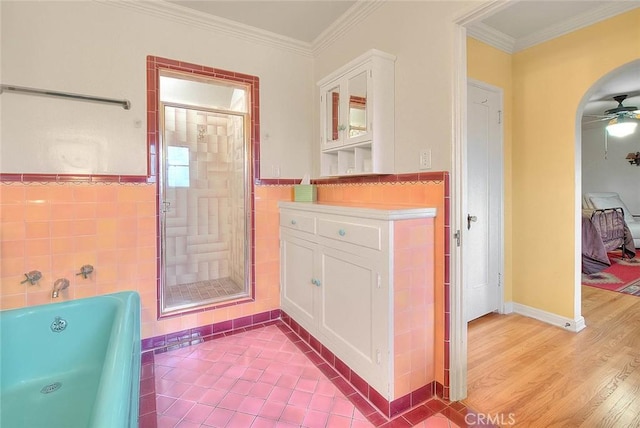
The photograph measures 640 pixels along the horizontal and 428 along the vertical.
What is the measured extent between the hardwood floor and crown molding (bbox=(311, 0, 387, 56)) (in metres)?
2.51

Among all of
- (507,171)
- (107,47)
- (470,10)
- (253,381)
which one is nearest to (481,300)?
(507,171)

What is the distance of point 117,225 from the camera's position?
210 cm

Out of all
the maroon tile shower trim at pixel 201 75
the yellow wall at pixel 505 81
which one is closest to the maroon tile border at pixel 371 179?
the maroon tile shower trim at pixel 201 75

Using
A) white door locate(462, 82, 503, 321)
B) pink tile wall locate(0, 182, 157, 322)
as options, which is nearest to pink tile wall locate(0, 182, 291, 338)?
pink tile wall locate(0, 182, 157, 322)

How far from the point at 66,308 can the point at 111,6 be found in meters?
1.97

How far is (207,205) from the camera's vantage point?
2904mm

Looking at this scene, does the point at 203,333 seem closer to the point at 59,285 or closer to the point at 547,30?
the point at 59,285

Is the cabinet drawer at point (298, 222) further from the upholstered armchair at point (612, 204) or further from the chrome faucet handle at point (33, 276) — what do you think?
the upholstered armchair at point (612, 204)

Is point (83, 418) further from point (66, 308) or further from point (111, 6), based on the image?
point (111, 6)

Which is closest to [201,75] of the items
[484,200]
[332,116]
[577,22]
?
[332,116]

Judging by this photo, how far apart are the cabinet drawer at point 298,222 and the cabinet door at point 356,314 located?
224mm

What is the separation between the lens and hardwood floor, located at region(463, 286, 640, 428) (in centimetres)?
151

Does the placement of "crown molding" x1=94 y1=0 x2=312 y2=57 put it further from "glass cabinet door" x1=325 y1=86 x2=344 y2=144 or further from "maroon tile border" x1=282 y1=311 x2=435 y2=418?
"maroon tile border" x1=282 y1=311 x2=435 y2=418

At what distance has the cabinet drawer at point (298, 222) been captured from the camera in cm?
210
